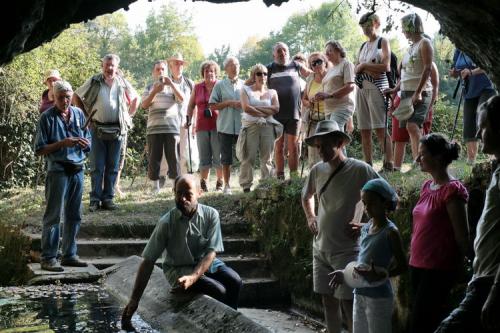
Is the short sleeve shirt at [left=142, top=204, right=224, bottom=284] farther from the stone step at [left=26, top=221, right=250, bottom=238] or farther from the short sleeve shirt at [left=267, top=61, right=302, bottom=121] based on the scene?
the short sleeve shirt at [left=267, top=61, right=302, bottom=121]

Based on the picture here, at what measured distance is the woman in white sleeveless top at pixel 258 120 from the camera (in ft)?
36.0

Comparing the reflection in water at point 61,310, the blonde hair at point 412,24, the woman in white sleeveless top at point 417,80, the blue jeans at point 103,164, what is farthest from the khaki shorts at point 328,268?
the blue jeans at point 103,164

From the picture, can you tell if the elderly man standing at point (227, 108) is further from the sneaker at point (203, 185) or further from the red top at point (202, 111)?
the sneaker at point (203, 185)

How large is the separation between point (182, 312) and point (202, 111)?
603 centimetres

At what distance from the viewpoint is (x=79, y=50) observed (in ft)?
66.8

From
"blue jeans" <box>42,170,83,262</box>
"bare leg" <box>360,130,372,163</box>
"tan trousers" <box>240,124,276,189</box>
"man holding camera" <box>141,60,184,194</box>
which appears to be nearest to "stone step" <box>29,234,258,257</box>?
"blue jeans" <box>42,170,83,262</box>

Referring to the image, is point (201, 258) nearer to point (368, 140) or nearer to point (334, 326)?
point (334, 326)

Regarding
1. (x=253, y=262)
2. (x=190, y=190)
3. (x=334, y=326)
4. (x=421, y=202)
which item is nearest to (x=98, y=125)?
(x=253, y=262)

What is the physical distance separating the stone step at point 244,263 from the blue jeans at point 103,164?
157cm

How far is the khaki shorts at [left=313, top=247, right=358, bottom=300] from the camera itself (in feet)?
20.1

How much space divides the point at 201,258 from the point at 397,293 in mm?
2025

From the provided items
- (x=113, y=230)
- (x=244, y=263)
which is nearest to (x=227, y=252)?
(x=244, y=263)

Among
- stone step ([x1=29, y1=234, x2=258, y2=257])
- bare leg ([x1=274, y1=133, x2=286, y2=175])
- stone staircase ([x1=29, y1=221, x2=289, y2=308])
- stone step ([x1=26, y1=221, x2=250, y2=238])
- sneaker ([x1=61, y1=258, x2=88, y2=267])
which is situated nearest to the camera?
sneaker ([x1=61, y1=258, x2=88, y2=267])

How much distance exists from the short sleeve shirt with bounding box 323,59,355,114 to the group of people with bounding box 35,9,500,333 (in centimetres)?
1
